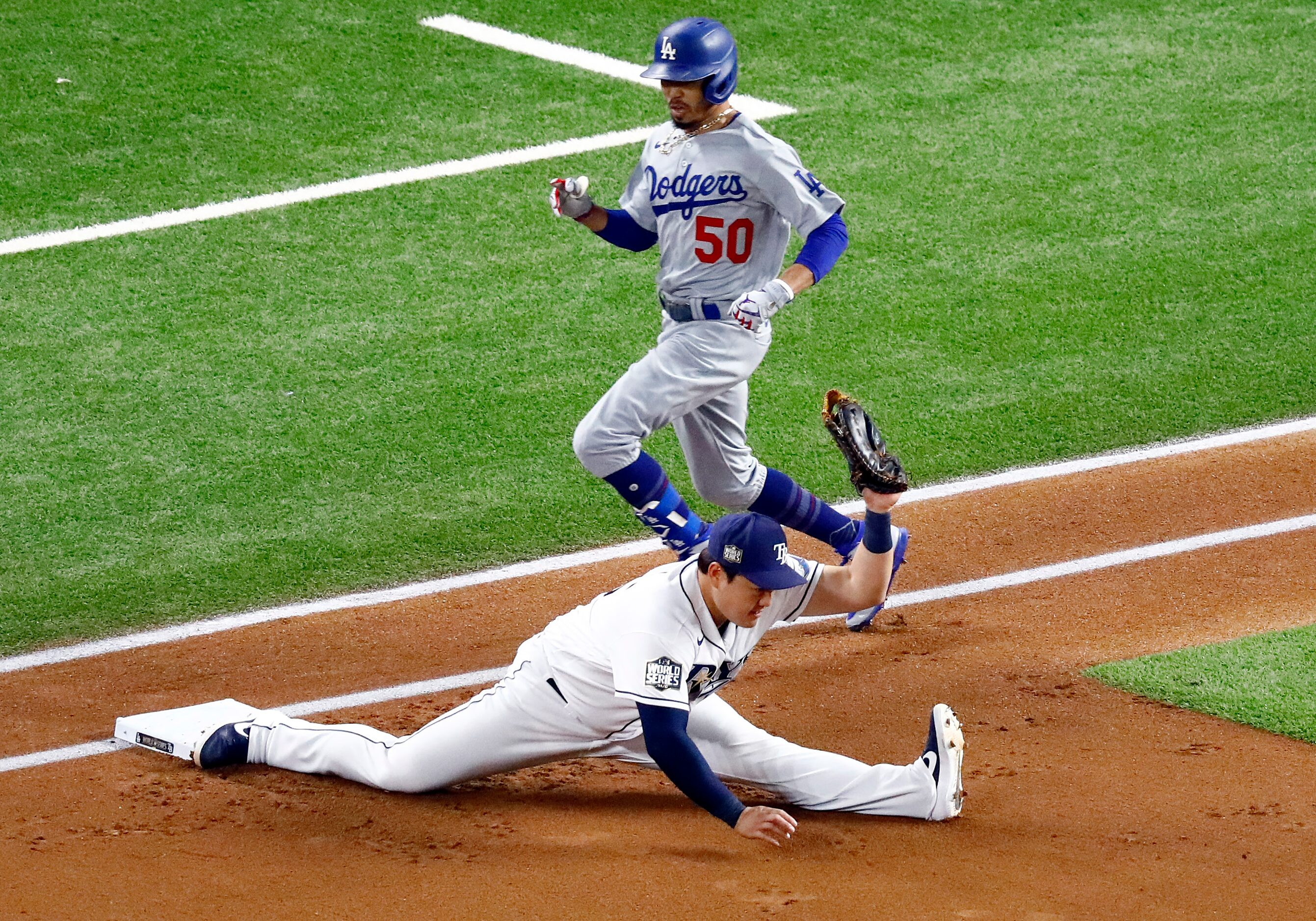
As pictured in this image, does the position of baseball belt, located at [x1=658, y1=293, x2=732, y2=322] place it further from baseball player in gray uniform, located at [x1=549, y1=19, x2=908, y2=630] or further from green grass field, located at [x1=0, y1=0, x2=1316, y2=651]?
green grass field, located at [x1=0, y1=0, x2=1316, y2=651]

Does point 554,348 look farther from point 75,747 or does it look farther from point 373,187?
point 75,747

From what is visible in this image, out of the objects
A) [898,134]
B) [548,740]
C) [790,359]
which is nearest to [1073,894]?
[548,740]

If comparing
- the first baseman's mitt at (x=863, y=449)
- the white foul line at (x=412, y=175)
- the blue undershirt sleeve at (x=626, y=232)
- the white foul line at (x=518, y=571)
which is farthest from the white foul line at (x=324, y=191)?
the first baseman's mitt at (x=863, y=449)

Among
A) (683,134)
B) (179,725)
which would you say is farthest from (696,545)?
(179,725)

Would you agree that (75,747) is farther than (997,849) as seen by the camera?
Yes

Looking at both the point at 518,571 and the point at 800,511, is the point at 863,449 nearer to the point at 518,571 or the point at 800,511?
the point at 800,511

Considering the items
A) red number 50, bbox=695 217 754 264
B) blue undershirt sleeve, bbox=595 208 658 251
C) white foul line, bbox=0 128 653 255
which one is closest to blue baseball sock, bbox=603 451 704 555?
red number 50, bbox=695 217 754 264
